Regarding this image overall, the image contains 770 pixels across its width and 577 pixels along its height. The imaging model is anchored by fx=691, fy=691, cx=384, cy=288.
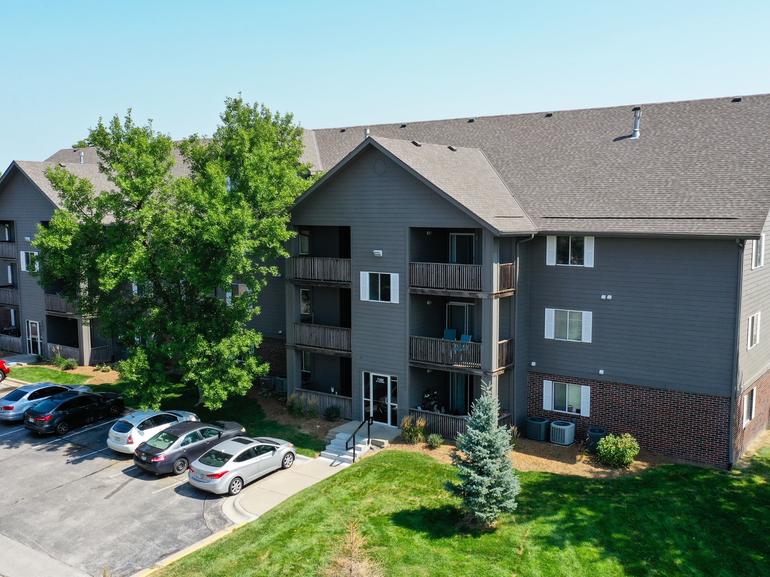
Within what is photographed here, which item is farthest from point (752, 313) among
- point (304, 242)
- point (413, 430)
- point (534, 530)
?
point (304, 242)

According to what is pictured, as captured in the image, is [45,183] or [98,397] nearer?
[98,397]

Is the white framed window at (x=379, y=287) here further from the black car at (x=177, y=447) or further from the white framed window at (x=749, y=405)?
the white framed window at (x=749, y=405)

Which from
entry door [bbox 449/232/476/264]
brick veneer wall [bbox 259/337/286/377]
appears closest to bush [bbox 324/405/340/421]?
brick veneer wall [bbox 259/337/286/377]

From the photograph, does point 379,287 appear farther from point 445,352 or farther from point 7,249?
point 7,249

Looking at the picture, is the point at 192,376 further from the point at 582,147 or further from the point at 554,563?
the point at 582,147

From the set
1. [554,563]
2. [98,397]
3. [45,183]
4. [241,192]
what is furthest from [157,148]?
[554,563]

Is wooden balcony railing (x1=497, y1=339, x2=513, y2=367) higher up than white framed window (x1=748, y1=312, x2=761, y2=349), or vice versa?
white framed window (x1=748, y1=312, x2=761, y2=349)

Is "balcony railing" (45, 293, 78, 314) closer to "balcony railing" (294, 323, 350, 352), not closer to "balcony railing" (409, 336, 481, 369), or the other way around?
"balcony railing" (294, 323, 350, 352)
